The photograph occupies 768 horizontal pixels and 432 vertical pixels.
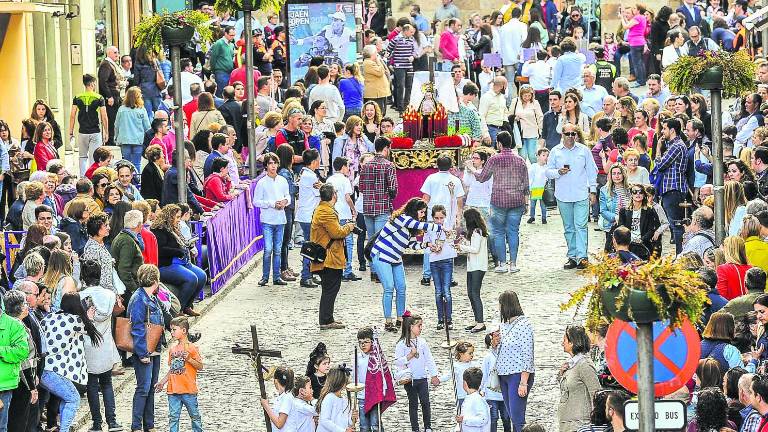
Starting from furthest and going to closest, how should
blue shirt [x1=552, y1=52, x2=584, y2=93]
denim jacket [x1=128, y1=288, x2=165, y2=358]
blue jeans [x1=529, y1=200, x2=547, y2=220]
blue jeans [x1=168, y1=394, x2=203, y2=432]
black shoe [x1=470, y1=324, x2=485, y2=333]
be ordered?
blue shirt [x1=552, y1=52, x2=584, y2=93], blue jeans [x1=529, y1=200, x2=547, y2=220], black shoe [x1=470, y1=324, x2=485, y2=333], denim jacket [x1=128, y1=288, x2=165, y2=358], blue jeans [x1=168, y1=394, x2=203, y2=432]

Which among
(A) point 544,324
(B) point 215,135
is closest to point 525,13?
(B) point 215,135

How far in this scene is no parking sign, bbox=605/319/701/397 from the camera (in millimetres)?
13234

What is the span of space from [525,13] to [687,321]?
27256 mm

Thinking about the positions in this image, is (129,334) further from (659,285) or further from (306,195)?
(659,285)

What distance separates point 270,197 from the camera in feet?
77.9

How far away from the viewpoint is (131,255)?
19.7 metres

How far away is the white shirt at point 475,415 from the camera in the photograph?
648 inches

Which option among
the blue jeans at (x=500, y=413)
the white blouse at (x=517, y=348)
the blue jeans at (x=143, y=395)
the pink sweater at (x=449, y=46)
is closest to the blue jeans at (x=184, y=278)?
the blue jeans at (x=143, y=395)

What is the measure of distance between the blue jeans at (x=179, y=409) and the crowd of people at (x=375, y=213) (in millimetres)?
38

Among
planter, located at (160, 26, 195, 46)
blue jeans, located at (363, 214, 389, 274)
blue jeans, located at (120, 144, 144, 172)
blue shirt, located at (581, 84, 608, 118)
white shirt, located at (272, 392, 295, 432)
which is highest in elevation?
planter, located at (160, 26, 195, 46)

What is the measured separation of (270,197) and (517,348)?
7.18 metres

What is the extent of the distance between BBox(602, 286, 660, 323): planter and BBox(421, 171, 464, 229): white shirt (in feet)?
33.8

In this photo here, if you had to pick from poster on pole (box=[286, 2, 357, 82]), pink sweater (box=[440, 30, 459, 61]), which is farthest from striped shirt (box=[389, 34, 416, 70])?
poster on pole (box=[286, 2, 357, 82])

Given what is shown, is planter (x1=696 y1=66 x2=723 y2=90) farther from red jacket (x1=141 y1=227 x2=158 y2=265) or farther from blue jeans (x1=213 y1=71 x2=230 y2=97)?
blue jeans (x1=213 y1=71 x2=230 y2=97)
